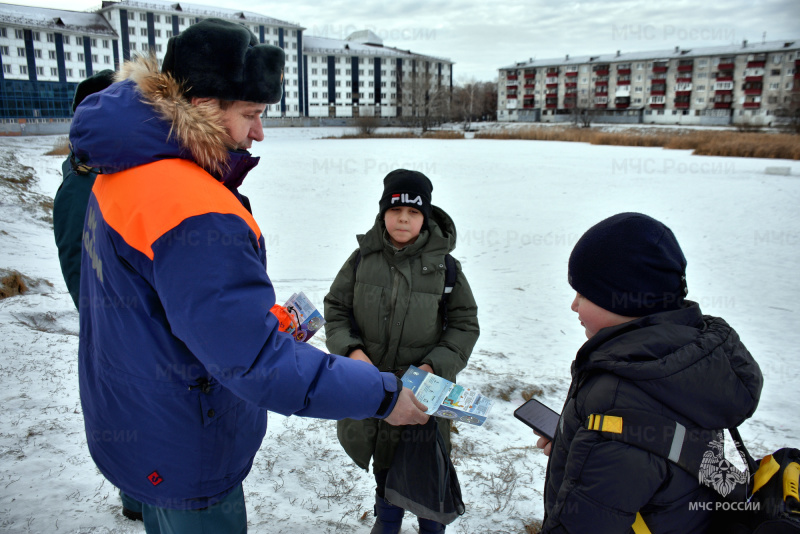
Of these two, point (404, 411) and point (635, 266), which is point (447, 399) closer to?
point (404, 411)

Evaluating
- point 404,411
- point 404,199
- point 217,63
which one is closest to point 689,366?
point 404,411

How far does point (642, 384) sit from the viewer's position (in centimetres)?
128

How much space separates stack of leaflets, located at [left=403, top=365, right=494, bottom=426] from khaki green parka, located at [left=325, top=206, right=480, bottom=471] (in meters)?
0.24

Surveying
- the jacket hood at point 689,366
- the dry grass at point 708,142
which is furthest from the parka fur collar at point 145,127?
the dry grass at point 708,142

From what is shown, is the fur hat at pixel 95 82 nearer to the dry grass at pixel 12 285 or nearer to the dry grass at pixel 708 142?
the dry grass at pixel 12 285

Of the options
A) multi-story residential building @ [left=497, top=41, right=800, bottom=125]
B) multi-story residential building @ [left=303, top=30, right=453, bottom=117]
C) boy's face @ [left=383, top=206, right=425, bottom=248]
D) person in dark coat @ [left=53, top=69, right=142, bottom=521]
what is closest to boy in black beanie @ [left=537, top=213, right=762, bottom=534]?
boy's face @ [left=383, top=206, right=425, bottom=248]

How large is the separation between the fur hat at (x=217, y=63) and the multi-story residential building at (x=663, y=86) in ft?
213

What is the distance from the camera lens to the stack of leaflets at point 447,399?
1.93m

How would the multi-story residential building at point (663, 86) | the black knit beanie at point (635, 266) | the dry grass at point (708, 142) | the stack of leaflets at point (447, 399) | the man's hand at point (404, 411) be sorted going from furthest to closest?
the multi-story residential building at point (663, 86), the dry grass at point (708, 142), the stack of leaflets at point (447, 399), the man's hand at point (404, 411), the black knit beanie at point (635, 266)

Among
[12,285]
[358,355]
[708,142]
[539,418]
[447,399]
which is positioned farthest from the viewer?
[708,142]

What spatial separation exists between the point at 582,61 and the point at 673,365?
83992mm

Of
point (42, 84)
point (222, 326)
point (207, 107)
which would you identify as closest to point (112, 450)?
point (222, 326)

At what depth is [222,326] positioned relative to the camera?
1177mm

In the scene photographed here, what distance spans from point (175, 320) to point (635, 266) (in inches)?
47.0
